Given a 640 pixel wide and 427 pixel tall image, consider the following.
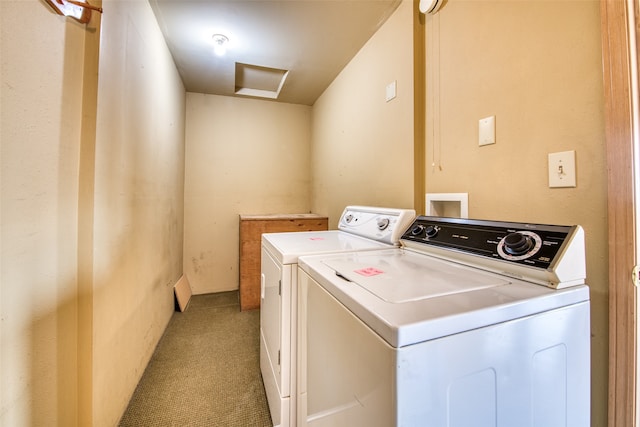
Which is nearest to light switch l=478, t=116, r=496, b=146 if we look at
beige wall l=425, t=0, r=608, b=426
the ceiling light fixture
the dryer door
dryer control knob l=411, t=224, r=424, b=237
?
beige wall l=425, t=0, r=608, b=426

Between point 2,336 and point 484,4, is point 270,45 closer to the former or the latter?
point 484,4

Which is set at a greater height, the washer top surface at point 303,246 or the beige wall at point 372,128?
the beige wall at point 372,128

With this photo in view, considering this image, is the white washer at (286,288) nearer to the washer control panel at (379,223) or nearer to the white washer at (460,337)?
the washer control panel at (379,223)

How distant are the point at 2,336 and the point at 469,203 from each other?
5.47 feet

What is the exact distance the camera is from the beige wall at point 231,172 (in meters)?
3.01

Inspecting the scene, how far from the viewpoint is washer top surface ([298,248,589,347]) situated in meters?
0.50

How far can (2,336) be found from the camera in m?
0.67

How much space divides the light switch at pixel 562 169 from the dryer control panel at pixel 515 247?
0.66 feet

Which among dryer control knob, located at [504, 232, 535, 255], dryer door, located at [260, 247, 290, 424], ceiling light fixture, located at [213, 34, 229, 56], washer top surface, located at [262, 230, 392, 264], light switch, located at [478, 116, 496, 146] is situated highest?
ceiling light fixture, located at [213, 34, 229, 56]

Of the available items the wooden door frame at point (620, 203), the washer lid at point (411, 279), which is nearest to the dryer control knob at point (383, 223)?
the washer lid at point (411, 279)

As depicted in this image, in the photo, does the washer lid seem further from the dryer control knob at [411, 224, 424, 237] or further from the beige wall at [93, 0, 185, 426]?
the beige wall at [93, 0, 185, 426]

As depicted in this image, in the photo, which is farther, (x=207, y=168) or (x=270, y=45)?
(x=207, y=168)

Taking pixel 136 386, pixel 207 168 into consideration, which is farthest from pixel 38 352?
pixel 207 168

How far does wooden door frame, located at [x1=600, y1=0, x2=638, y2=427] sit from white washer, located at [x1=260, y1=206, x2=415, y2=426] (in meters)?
0.73
